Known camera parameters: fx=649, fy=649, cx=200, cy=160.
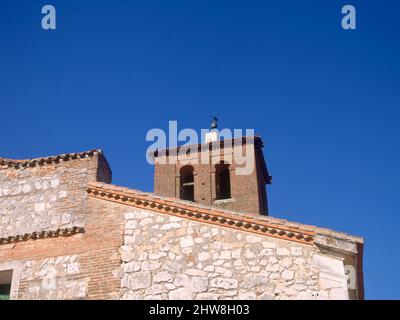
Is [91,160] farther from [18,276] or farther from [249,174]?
[249,174]

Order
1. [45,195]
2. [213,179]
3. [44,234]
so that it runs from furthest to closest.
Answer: [213,179] < [45,195] < [44,234]

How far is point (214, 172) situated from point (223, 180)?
51.6 inches

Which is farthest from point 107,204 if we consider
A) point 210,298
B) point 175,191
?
point 175,191

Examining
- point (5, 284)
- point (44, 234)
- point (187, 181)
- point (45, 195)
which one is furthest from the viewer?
point (187, 181)

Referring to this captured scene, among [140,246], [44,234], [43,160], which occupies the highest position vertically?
[43,160]

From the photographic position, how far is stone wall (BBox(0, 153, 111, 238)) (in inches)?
489

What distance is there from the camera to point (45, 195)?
1278 cm

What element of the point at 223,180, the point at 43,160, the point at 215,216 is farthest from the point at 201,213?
the point at 223,180

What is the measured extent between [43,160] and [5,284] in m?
2.55

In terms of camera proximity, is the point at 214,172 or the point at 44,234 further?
the point at 214,172

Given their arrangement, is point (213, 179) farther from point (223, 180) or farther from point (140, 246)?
point (140, 246)

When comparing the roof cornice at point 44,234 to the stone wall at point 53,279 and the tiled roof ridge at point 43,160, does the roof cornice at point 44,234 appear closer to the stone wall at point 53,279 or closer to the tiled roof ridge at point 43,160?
the stone wall at point 53,279

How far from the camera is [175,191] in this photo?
31828mm

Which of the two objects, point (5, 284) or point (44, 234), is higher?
point (44, 234)
